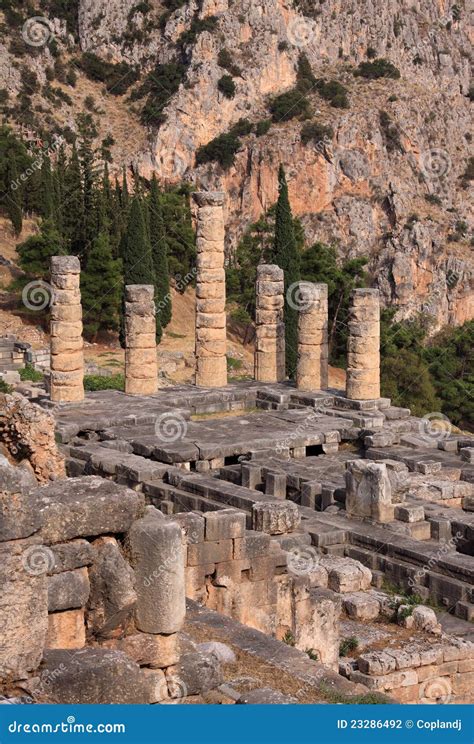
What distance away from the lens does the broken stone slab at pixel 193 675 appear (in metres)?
10.4

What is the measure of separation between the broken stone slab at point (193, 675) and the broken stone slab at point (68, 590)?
0.93m

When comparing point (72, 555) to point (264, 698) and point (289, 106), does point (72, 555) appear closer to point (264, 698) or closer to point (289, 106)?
point (264, 698)

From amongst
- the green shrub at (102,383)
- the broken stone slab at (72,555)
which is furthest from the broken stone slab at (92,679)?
the green shrub at (102,383)

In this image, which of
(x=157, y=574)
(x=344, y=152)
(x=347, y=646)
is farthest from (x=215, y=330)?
(x=344, y=152)

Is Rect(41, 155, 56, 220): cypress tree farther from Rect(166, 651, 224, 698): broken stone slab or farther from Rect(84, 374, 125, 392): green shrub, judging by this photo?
Rect(166, 651, 224, 698): broken stone slab

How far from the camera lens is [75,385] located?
2833cm

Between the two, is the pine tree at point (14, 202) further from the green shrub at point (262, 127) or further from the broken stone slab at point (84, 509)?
the broken stone slab at point (84, 509)

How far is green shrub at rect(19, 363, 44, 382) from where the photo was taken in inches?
1502

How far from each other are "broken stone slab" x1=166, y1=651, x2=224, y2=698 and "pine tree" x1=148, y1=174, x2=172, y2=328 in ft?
117

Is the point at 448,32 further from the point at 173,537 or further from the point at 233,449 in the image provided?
the point at 173,537

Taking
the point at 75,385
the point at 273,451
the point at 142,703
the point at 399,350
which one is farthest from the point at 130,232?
the point at 142,703

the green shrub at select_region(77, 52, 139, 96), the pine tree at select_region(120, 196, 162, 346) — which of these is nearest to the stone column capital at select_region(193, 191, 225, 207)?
the pine tree at select_region(120, 196, 162, 346)

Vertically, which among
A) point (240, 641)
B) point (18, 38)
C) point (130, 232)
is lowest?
point (240, 641)

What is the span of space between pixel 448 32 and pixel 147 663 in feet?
375
